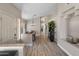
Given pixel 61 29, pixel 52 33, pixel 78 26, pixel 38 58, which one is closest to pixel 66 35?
pixel 61 29

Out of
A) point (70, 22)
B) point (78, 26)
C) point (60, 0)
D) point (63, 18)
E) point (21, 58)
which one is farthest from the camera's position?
point (63, 18)

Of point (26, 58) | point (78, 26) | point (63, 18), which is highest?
point (63, 18)

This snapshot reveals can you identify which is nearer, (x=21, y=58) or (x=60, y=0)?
(x=60, y=0)

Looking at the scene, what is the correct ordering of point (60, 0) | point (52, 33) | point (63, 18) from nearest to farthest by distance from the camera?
1. point (60, 0)
2. point (63, 18)
3. point (52, 33)

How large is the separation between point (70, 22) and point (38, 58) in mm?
4528

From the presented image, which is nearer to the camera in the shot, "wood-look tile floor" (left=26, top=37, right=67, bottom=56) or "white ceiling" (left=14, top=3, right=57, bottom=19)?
"wood-look tile floor" (left=26, top=37, right=67, bottom=56)

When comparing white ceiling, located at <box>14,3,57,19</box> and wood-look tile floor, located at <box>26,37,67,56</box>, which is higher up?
white ceiling, located at <box>14,3,57,19</box>

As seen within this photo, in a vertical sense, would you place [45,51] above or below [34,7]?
below

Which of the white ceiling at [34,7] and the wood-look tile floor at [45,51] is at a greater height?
the white ceiling at [34,7]

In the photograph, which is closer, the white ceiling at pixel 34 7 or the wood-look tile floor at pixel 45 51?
the wood-look tile floor at pixel 45 51

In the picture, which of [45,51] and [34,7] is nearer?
[45,51]

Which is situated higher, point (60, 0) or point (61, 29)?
point (60, 0)

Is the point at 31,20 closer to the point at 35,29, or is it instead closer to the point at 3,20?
the point at 35,29

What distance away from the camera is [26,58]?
152cm
